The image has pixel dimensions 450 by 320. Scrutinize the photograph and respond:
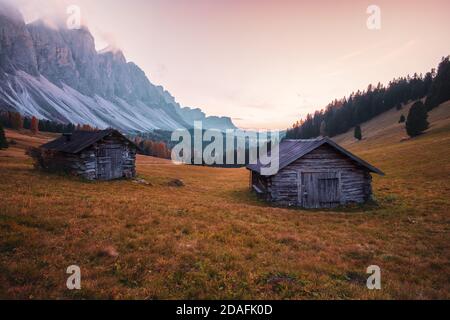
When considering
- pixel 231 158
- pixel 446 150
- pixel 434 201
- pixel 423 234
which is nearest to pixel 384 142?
pixel 446 150

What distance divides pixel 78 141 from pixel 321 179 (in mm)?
29176

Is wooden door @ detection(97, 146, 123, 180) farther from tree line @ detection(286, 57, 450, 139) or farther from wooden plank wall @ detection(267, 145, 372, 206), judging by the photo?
tree line @ detection(286, 57, 450, 139)

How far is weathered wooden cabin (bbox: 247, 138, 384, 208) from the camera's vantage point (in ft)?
72.3

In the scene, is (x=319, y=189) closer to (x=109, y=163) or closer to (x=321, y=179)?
(x=321, y=179)

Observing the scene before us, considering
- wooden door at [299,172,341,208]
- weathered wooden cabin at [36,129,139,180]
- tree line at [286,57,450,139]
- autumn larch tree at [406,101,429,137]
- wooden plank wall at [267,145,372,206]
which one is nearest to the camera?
wooden door at [299,172,341,208]

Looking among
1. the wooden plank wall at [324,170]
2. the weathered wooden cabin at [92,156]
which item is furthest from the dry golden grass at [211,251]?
the weathered wooden cabin at [92,156]

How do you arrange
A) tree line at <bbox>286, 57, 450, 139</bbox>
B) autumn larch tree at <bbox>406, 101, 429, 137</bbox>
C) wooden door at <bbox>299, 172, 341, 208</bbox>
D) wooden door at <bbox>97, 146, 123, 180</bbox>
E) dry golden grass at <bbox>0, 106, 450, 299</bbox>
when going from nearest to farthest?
dry golden grass at <bbox>0, 106, 450, 299</bbox>, wooden door at <bbox>299, 172, 341, 208</bbox>, wooden door at <bbox>97, 146, 123, 180</bbox>, autumn larch tree at <bbox>406, 101, 429, 137</bbox>, tree line at <bbox>286, 57, 450, 139</bbox>

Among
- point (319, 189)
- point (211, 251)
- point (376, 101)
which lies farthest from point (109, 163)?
point (376, 101)

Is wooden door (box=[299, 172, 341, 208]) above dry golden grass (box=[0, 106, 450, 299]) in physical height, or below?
above

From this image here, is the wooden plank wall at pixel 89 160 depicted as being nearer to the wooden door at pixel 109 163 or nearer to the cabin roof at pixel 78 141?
the wooden door at pixel 109 163

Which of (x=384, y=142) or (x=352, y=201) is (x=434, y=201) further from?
(x=384, y=142)

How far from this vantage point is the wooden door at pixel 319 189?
72.1 feet

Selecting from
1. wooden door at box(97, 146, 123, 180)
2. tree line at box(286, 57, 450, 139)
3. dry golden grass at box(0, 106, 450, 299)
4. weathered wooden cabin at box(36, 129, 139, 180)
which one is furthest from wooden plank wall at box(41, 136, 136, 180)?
tree line at box(286, 57, 450, 139)

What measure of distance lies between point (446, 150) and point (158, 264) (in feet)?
147
